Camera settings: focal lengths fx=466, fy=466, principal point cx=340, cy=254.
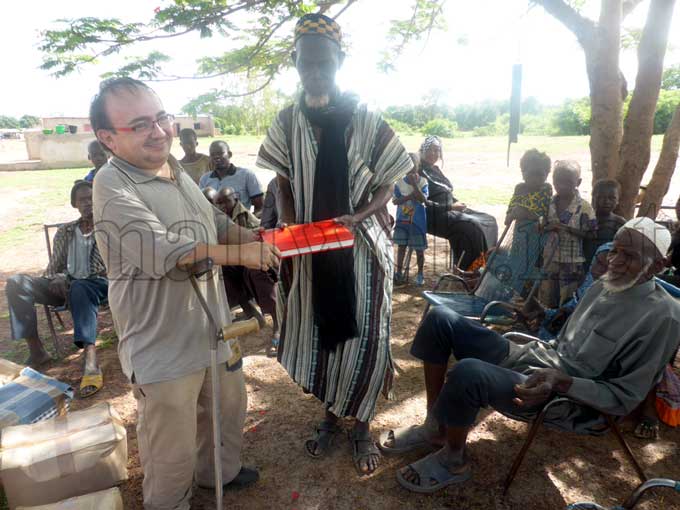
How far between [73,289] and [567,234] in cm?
437

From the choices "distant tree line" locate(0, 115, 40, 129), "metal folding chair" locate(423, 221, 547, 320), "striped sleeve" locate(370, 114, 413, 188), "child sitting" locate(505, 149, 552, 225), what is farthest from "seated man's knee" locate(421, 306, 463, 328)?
"distant tree line" locate(0, 115, 40, 129)

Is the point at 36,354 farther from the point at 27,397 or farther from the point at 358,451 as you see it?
the point at 358,451

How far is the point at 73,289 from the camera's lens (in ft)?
13.1

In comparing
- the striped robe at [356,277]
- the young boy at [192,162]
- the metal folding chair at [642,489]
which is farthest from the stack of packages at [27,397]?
the young boy at [192,162]

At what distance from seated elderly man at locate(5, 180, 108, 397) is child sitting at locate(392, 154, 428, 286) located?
3.60 meters

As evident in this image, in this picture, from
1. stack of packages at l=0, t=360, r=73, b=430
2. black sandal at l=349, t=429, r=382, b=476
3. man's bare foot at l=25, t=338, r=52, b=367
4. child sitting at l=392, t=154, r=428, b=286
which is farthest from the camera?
child sitting at l=392, t=154, r=428, b=286

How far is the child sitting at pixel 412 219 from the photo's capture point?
20.2 feet

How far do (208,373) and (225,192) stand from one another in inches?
98.4

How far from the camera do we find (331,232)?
2395 mm

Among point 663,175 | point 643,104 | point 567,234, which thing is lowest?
point 567,234

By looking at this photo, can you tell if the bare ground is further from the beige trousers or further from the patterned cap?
the patterned cap

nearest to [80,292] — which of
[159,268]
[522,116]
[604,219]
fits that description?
[159,268]

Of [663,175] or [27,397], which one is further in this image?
[663,175]

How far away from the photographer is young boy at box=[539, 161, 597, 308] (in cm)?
419
